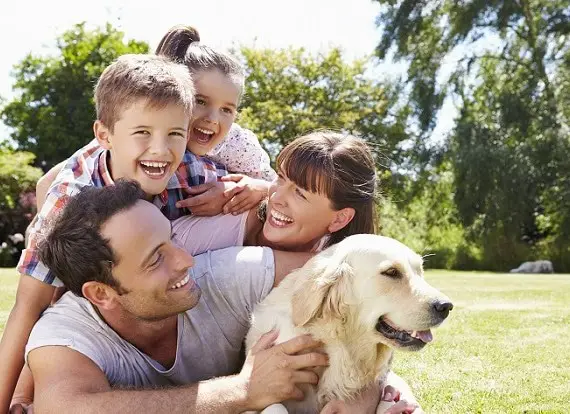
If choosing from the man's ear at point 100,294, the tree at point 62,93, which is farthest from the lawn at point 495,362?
the tree at point 62,93

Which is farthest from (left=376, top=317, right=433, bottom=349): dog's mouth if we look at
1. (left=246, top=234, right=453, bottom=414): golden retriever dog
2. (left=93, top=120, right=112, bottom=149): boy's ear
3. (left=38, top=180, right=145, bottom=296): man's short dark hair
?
(left=93, top=120, right=112, bottom=149): boy's ear

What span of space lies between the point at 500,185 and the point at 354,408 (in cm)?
3022

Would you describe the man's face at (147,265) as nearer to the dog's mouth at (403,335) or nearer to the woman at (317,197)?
the woman at (317,197)

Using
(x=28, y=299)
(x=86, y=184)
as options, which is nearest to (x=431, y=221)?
(x=86, y=184)

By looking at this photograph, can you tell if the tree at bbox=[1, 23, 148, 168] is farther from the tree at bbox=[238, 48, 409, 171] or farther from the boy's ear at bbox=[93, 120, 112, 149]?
the boy's ear at bbox=[93, 120, 112, 149]

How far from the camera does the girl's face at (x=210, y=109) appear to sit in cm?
487

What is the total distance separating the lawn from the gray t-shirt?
1566 mm

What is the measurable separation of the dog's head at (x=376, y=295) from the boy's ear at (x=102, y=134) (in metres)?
1.57

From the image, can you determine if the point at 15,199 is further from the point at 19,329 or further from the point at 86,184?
the point at 19,329

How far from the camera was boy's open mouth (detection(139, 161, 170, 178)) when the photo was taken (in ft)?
14.1

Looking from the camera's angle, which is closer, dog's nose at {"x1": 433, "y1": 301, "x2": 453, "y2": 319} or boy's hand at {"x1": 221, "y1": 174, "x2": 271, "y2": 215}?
dog's nose at {"x1": 433, "y1": 301, "x2": 453, "y2": 319}

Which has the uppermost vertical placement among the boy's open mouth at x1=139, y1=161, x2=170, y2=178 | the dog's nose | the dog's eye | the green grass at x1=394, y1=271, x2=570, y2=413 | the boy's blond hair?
the boy's blond hair

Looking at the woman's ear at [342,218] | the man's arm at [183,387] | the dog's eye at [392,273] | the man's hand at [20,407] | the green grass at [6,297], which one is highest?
the woman's ear at [342,218]

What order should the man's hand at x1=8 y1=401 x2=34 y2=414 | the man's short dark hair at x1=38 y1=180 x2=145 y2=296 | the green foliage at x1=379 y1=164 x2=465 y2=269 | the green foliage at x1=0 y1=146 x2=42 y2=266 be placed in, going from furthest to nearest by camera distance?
the green foliage at x1=379 y1=164 x2=465 y2=269 → the green foliage at x1=0 y1=146 x2=42 y2=266 → the man's hand at x1=8 y1=401 x2=34 y2=414 → the man's short dark hair at x1=38 y1=180 x2=145 y2=296
